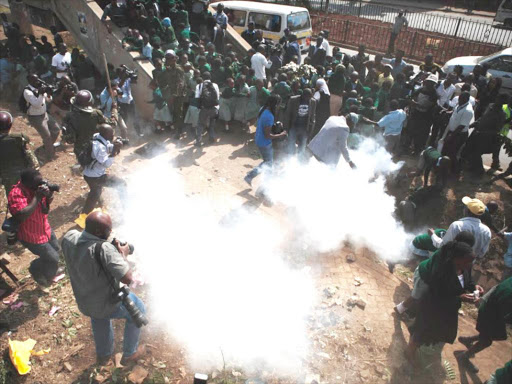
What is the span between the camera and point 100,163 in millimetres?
5098

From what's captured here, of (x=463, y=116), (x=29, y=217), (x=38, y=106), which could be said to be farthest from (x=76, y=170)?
(x=463, y=116)

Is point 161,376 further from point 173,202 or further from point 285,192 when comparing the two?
point 285,192

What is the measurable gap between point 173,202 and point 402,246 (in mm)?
3876

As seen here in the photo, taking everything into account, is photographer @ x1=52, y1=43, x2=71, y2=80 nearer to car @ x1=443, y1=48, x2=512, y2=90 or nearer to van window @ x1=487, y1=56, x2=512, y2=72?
car @ x1=443, y1=48, x2=512, y2=90

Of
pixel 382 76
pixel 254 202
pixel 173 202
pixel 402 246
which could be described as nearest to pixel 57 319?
pixel 173 202

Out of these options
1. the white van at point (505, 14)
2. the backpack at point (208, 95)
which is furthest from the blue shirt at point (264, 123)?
the white van at point (505, 14)

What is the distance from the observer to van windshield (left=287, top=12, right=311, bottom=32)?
12680 mm

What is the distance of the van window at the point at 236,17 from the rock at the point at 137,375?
12.5 m

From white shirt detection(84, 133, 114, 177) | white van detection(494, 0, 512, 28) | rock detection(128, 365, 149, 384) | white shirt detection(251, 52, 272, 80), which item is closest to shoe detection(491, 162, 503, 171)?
white shirt detection(251, 52, 272, 80)

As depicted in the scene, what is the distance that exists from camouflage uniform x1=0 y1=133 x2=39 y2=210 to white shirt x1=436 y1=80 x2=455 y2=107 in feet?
25.6

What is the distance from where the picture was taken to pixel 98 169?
5.17 metres

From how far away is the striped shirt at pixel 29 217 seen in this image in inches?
156

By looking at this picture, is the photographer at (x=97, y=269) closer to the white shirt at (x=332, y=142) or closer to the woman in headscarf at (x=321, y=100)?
the white shirt at (x=332, y=142)

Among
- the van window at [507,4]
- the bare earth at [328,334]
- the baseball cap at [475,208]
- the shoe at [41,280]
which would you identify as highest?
the van window at [507,4]
